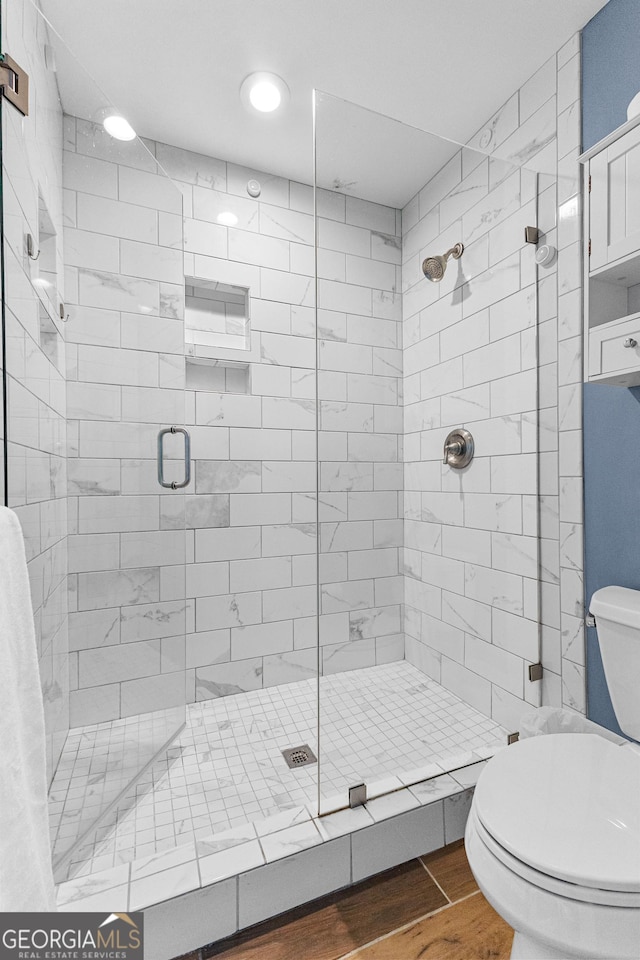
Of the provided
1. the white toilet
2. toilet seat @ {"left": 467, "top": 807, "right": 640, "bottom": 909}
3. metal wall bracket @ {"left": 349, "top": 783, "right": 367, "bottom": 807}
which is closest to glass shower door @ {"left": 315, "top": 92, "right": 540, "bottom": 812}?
metal wall bracket @ {"left": 349, "top": 783, "right": 367, "bottom": 807}

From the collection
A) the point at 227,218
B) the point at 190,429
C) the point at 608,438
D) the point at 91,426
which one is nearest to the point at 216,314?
the point at 227,218

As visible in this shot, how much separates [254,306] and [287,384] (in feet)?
1.38

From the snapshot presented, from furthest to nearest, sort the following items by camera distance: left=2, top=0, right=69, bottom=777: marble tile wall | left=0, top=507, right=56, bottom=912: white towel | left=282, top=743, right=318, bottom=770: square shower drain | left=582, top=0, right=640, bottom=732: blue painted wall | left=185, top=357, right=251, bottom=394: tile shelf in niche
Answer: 1. left=185, top=357, right=251, bottom=394: tile shelf in niche
2. left=282, top=743, right=318, bottom=770: square shower drain
3. left=582, top=0, right=640, bottom=732: blue painted wall
4. left=2, top=0, right=69, bottom=777: marble tile wall
5. left=0, top=507, right=56, bottom=912: white towel

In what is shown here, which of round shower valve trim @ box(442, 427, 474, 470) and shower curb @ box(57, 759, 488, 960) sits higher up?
round shower valve trim @ box(442, 427, 474, 470)

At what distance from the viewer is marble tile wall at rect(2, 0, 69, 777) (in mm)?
1076

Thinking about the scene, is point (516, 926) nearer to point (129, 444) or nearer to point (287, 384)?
point (129, 444)

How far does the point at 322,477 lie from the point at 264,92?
5.31 ft

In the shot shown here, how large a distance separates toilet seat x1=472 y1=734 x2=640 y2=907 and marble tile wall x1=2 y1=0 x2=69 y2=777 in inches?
46.9

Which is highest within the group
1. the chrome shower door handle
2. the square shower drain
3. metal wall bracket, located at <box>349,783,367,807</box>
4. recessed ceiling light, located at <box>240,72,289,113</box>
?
recessed ceiling light, located at <box>240,72,289,113</box>

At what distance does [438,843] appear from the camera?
1428 mm

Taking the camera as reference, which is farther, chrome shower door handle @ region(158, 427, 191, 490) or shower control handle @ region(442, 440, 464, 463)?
chrome shower door handle @ region(158, 427, 191, 490)

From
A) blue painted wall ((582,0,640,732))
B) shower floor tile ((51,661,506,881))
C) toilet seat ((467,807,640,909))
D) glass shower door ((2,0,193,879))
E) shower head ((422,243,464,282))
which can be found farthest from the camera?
shower head ((422,243,464,282))

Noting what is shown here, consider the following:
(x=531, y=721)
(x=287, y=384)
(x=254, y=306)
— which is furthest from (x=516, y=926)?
(x=254, y=306)

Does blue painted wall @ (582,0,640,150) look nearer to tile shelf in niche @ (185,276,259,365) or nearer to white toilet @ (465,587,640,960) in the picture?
tile shelf in niche @ (185,276,259,365)
